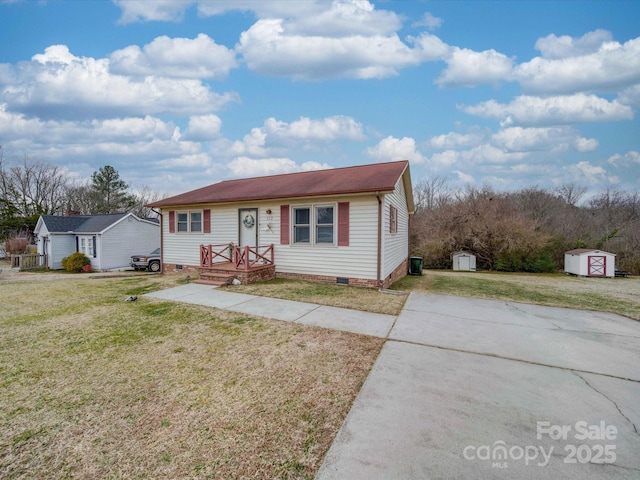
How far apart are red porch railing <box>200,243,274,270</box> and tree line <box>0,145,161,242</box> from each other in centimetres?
2133

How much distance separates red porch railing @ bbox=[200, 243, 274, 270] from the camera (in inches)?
355

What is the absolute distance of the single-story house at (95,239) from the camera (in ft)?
57.8

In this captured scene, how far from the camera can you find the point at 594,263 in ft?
45.8

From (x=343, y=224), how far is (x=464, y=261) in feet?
39.8

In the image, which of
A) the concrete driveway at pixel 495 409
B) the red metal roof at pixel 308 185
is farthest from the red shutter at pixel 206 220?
the concrete driveway at pixel 495 409

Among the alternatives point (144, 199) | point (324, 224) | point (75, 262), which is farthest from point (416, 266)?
point (144, 199)

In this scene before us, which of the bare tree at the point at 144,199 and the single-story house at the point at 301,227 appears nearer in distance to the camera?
the single-story house at the point at 301,227

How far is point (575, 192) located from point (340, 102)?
2593 centimetres

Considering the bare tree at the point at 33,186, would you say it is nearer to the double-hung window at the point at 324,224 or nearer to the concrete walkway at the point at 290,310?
the concrete walkway at the point at 290,310

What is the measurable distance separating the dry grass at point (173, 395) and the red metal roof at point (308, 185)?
4.75 m

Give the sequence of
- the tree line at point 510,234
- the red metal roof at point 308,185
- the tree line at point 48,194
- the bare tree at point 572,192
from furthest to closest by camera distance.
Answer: the bare tree at point 572,192 < the tree line at point 48,194 < the tree line at point 510,234 < the red metal roof at point 308,185

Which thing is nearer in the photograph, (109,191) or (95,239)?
(95,239)

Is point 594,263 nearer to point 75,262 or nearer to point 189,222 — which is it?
point 189,222

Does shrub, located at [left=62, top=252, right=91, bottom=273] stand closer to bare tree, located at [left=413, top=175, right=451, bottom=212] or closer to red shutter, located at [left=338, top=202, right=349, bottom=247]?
red shutter, located at [left=338, top=202, right=349, bottom=247]
